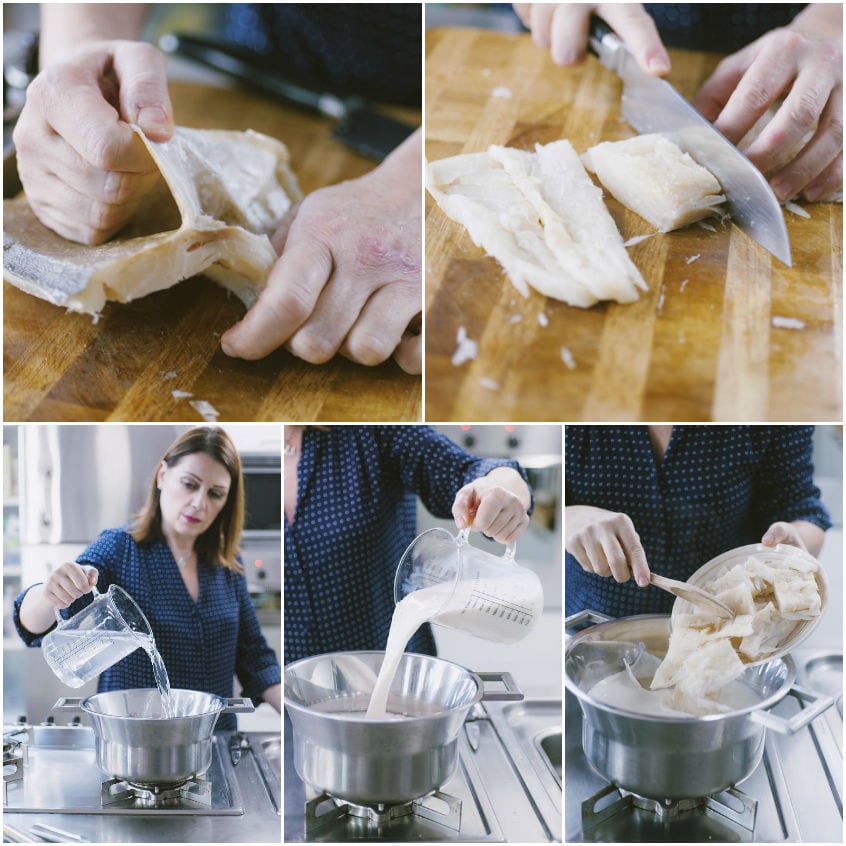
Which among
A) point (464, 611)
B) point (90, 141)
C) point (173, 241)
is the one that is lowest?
point (464, 611)

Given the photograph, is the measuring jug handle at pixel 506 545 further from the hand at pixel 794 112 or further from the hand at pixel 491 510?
the hand at pixel 794 112

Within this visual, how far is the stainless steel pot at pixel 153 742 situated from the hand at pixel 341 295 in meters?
0.37

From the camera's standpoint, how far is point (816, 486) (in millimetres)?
1055

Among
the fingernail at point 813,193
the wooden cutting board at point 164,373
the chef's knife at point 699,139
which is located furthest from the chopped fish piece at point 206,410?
the fingernail at point 813,193

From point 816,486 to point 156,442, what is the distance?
712 mm

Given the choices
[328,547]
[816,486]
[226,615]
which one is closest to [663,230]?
[816,486]

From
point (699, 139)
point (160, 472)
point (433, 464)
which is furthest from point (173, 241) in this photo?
point (699, 139)

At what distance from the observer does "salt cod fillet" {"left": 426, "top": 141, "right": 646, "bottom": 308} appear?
2.99 feet

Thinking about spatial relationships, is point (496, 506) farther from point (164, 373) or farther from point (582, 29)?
point (582, 29)

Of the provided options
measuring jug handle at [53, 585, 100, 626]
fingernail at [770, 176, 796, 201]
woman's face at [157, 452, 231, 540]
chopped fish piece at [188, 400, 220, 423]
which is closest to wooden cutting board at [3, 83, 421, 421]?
chopped fish piece at [188, 400, 220, 423]

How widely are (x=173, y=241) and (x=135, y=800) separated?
58cm

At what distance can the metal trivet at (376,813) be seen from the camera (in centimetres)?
97

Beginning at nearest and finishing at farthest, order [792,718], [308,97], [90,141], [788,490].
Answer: [792,718], [90,141], [788,490], [308,97]

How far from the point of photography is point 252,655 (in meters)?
1.04
